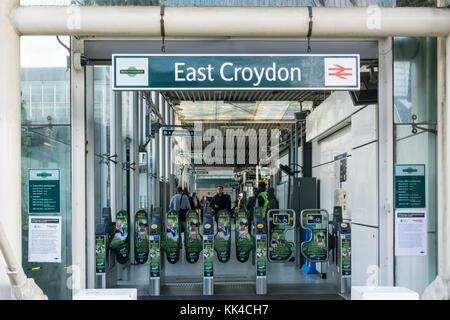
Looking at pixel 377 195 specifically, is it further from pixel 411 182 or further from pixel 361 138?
pixel 361 138

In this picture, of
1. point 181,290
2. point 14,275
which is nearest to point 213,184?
point 181,290

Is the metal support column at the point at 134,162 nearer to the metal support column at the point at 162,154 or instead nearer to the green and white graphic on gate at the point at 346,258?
the metal support column at the point at 162,154

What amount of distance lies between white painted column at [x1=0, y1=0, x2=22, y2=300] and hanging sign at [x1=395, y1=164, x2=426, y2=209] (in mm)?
3694

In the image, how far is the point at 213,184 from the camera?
181ft

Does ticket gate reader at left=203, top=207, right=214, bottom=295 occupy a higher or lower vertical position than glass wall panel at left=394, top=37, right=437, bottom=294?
lower

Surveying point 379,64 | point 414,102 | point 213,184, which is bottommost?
point 213,184

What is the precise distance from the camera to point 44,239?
5.10 m

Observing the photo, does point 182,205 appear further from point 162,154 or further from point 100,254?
point 162,154

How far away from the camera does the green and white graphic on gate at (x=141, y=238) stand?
24.3 feet

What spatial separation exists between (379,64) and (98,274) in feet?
14.6

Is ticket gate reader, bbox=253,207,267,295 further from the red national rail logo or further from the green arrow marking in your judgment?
the red national rail logo

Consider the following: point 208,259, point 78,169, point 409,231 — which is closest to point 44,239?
point 78,169

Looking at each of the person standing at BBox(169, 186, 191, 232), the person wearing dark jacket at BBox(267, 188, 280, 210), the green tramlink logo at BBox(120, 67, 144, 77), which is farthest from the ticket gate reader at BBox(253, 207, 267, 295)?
the person standing at BBox(169, 186, 191, 232)

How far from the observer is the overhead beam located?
13.9 feet
